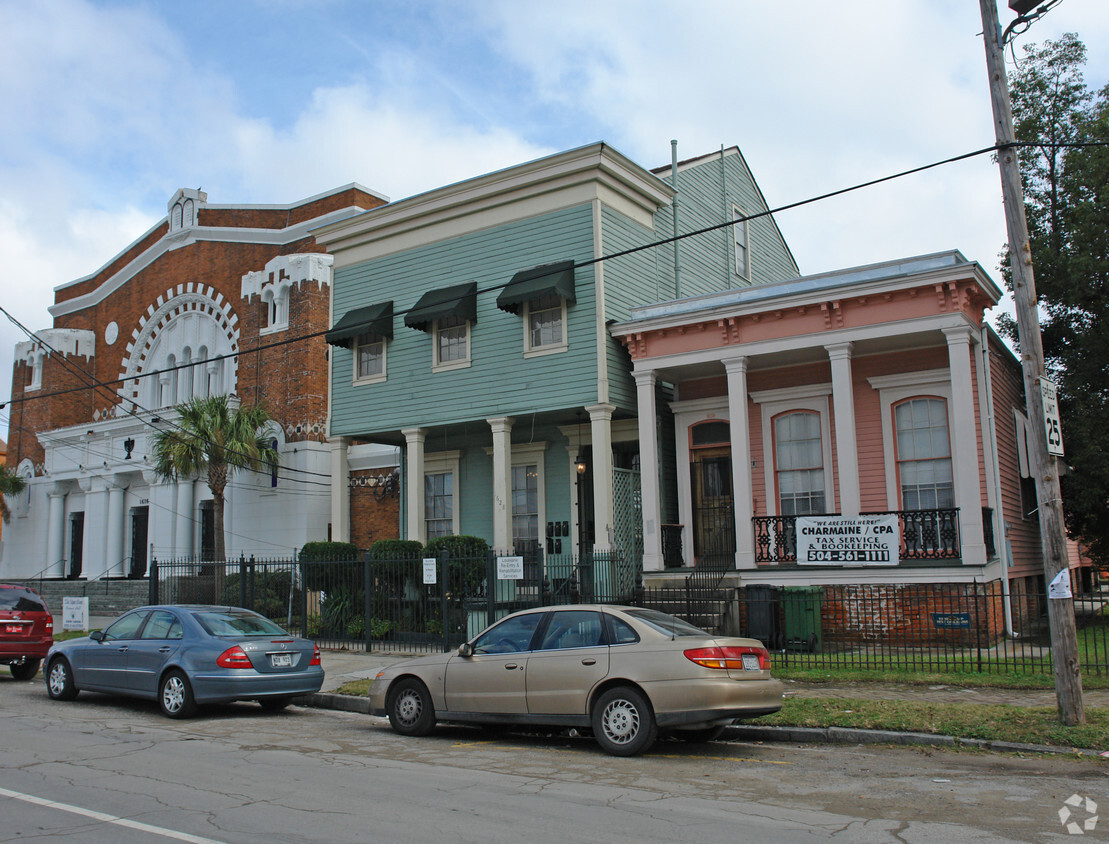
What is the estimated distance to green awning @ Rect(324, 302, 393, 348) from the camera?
22625 millimetres

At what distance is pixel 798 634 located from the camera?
52.6ft

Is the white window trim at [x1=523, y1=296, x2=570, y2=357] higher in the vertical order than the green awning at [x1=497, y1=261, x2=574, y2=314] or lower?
lower

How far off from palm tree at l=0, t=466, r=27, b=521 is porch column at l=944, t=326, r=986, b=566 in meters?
35.5

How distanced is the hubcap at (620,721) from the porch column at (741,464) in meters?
9.17

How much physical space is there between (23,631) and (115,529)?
18.7 m

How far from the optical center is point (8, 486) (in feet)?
125

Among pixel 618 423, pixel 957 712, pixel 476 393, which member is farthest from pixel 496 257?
pixel 957 712

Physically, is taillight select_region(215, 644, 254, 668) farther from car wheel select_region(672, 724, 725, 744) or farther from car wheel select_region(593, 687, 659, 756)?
car wheel select_region(672, 724, 725, 744)

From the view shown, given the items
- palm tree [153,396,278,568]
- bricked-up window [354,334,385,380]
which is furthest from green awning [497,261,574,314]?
palm tree [153,396,278,568]

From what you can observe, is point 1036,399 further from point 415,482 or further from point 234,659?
point 415,482

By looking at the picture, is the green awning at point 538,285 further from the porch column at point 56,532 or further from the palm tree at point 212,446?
the porch column at point 56,532

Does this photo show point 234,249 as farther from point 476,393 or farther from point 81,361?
point 476,393

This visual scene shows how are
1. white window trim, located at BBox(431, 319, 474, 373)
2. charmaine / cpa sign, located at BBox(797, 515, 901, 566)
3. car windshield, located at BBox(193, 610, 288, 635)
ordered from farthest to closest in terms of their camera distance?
white window trim, located at BBox(431, 319, 474, 373) < charmaine / cpa sign, located at BBox(797, 515, 901, 566) < car windshield, located at BBox(193, 610, 288, 635)

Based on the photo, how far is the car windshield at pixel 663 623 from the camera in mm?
9523
